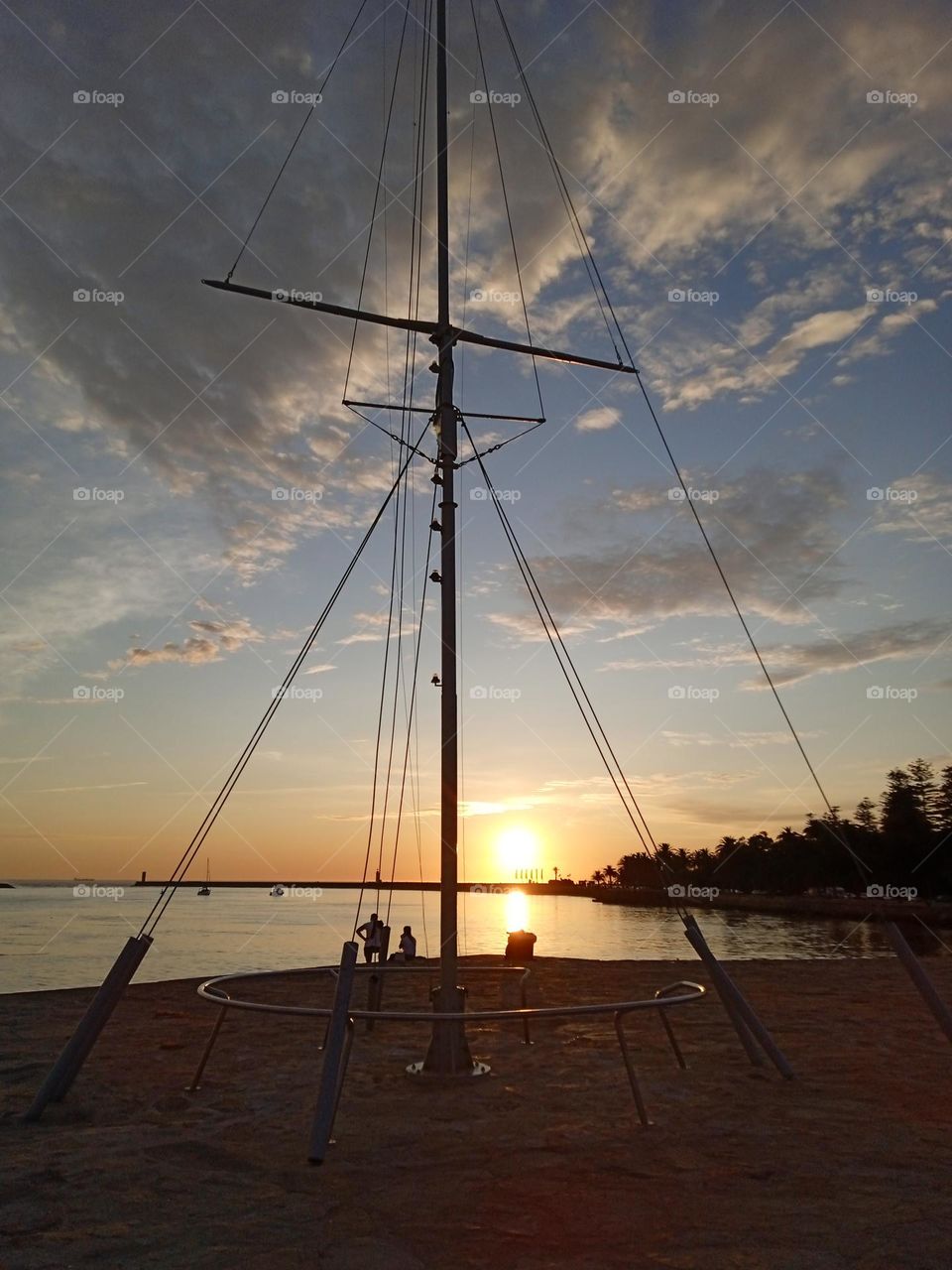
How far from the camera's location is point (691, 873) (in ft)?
638

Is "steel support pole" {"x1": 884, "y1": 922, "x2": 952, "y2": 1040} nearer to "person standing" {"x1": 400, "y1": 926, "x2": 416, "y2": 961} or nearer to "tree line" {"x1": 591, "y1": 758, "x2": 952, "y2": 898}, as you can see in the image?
"person standing" {"x1": 400, "y1": 926, "x2": 416, "y2": 961}

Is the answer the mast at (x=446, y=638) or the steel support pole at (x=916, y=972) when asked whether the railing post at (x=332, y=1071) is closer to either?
the mast at (x=446, y=638)

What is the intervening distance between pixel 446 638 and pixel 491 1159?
4816 mm

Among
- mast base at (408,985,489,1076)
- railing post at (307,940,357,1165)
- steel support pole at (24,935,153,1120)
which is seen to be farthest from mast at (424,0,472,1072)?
steel support pole at (24,935,153,1120)

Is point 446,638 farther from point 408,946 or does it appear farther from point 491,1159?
point 408,946

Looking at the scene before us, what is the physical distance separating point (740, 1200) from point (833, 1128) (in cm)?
199

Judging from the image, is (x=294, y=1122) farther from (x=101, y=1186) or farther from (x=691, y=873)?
(x=691, y=873)

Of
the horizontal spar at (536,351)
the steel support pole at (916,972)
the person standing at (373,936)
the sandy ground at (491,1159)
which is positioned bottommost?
the sandy ground at (491,1159)

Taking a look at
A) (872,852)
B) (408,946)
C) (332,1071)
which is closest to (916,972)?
(332,1071)

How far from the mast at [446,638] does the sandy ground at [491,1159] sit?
20.3 inches

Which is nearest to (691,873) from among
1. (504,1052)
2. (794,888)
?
(794,888)

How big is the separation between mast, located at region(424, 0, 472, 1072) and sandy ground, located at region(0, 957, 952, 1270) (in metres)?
0.52

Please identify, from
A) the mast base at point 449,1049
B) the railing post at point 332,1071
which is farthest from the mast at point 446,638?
the railing post at point 332,1071

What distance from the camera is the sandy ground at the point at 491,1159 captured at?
472 centimetres
